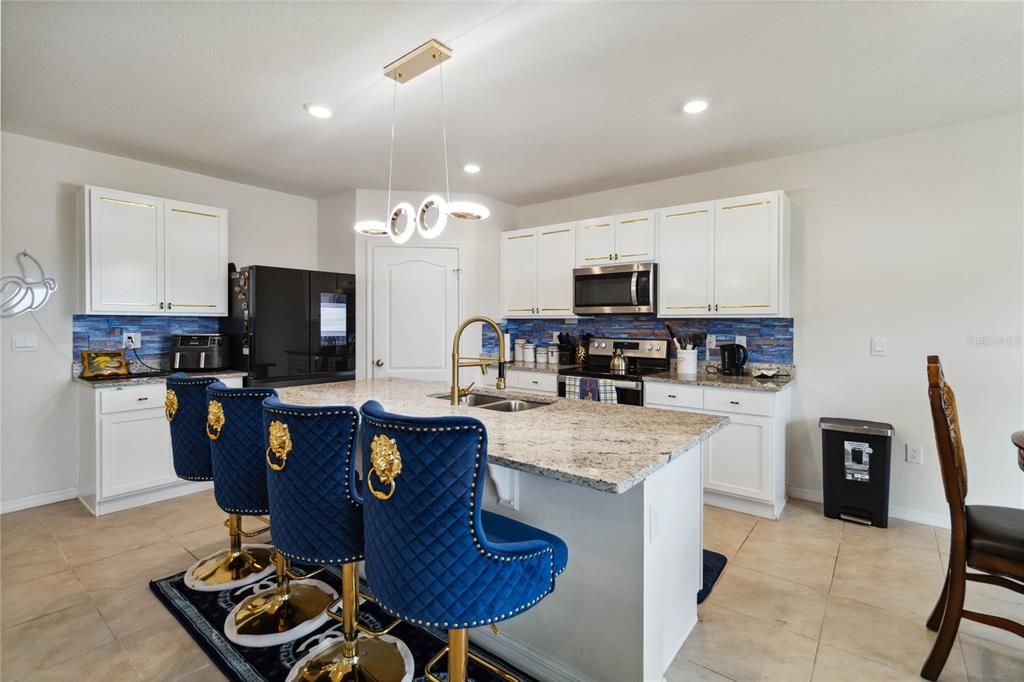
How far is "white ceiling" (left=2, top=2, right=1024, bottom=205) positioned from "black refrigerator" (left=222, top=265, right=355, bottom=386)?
0.96 metres

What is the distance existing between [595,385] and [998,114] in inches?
117

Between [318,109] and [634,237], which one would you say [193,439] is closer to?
[318,109]

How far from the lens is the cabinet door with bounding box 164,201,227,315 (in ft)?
12.2

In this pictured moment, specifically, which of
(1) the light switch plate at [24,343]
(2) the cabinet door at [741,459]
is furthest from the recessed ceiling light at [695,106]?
(1) the light switch plate at [24,343]

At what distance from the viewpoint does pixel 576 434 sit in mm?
1679

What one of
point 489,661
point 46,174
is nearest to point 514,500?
point 489,661

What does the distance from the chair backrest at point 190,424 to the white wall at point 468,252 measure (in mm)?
2235

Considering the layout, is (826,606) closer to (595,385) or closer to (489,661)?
(489,661)

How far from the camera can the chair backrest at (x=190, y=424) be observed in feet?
7.36

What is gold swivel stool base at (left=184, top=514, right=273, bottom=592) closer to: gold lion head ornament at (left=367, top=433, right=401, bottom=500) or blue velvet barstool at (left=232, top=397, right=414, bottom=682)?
blue velvet barstool at (left=232, top=397, right=414, bottom=682)

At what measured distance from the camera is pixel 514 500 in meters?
1.73

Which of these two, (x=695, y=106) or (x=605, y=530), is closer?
(x=605, y=530)

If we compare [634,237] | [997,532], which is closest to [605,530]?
[997,532]

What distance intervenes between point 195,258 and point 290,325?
0.87 m
